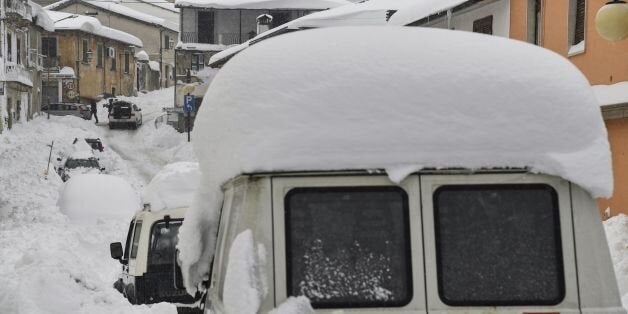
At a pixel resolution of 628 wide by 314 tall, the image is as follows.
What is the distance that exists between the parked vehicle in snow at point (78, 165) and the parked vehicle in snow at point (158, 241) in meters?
24.1

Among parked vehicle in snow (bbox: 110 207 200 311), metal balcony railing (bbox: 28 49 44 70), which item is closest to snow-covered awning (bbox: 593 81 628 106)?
parked vehicle in snow (bbox: 110 207 200 311)

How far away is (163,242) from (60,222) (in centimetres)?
1377

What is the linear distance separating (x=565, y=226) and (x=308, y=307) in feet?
4.13

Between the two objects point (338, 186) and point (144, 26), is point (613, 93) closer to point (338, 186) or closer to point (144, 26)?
point (338, 186)

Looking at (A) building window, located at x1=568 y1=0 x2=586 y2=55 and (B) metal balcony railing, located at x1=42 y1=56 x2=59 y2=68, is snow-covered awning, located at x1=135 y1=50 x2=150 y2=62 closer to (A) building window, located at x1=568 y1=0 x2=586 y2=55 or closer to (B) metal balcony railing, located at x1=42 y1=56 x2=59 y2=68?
(B) metal balcony railing, located at x1=42 y1=56 x2=59 y2=68

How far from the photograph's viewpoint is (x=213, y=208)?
222 inches

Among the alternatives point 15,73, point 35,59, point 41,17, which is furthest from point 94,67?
point 15,73

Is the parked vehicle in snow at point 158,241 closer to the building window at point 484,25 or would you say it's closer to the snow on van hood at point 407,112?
the snow on van hood at point 407,112

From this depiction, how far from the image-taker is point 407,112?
14.7 ft

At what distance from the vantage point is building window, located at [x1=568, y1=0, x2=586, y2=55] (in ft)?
65.5

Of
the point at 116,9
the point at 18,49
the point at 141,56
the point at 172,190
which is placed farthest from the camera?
the point at 116,9

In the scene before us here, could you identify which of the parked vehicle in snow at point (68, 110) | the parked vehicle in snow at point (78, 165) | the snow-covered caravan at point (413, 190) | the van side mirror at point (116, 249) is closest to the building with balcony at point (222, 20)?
the parked vehicle in snow at point (68, 110)

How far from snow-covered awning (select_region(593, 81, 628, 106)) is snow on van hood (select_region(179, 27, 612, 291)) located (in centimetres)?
1307

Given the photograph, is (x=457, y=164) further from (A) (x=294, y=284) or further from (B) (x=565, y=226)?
(A) (x=294, y=284)
